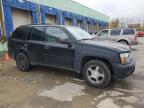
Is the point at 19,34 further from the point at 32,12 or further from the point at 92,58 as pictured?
the point at 32,12

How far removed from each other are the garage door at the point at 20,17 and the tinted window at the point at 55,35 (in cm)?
839

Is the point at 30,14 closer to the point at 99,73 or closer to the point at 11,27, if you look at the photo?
the point at 11,27

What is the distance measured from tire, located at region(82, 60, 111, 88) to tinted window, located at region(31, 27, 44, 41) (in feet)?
6.47

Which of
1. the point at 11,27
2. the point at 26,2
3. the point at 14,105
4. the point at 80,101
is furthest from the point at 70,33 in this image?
the point at 26,2

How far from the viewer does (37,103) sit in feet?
12.9

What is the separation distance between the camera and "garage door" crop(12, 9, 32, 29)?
13.1 m

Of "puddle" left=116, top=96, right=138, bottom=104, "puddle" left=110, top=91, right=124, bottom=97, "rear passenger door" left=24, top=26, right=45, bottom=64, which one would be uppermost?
"rear passenger door" left=24, top=26, right=45, bottom=64

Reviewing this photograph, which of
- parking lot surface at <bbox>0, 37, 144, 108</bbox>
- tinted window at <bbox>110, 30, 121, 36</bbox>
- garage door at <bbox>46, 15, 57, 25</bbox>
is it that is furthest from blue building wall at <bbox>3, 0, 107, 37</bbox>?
parking lot surface at <bbox>0, 37, 144, 108</bbox>

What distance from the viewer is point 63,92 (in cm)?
453

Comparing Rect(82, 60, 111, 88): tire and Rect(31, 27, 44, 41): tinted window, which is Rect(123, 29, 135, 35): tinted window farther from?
Rect(82, 60, 111, 88): tire

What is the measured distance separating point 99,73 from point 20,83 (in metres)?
2.44

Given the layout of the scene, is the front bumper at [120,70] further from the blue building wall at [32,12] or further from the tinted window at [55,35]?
the blue building wall at [32,12]

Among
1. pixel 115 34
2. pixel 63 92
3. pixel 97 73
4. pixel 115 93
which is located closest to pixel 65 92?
pixel 63 92

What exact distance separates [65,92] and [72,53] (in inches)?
46.2
